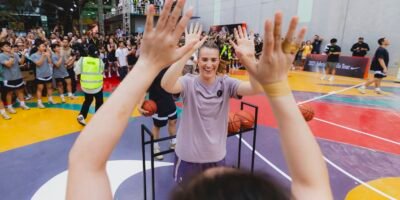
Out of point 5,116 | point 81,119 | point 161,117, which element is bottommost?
point 5,116

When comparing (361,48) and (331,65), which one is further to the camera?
(361,48)

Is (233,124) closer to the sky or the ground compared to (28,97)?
closer to the sky

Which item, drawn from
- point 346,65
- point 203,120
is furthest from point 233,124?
point 346,65


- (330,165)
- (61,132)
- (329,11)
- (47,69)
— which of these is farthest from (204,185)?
(329,11)

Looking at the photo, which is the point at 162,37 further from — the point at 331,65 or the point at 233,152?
the point at 331,65

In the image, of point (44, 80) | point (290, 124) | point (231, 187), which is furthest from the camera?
point (44, 80)

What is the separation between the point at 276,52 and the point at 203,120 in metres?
1.56

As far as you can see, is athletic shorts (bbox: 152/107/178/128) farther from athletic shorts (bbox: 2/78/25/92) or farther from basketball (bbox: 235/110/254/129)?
athletic shorts (bbox: 2/78/25/92)

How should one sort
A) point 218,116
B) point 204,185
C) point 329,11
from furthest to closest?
1. point 329,11
2. point 218,116
3. point 204,185

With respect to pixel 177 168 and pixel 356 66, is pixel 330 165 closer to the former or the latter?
pixel 177 168

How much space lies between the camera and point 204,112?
239 cm

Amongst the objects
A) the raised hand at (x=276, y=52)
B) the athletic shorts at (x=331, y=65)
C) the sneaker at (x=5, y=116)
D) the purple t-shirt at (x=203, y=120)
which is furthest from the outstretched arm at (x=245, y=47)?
the athletic shorts at (x=331, y=65)

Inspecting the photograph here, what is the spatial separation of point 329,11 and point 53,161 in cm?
1617

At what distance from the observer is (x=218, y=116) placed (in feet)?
8.00
